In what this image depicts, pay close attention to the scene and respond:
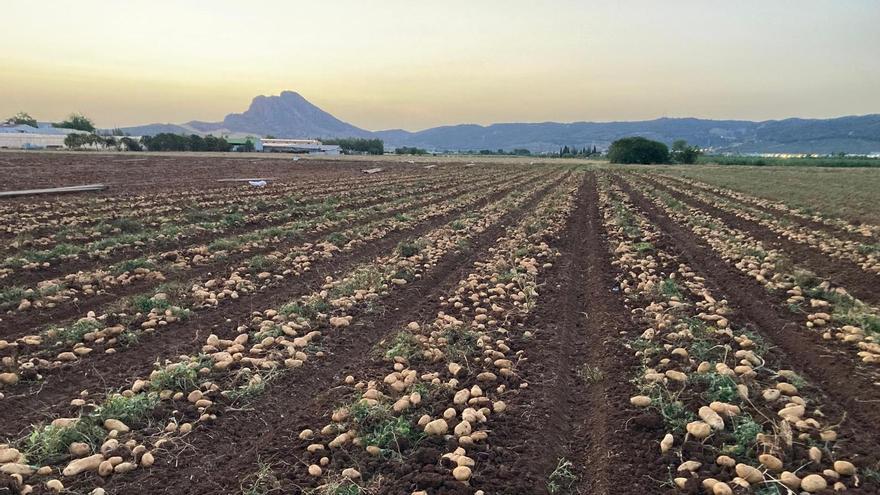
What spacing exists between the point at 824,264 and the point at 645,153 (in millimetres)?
96142

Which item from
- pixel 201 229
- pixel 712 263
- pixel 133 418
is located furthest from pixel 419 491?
pixel 201 229

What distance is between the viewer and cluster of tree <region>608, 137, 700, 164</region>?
98.9 metres

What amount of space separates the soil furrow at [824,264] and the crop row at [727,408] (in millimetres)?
3137

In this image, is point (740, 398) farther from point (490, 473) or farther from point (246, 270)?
point (246, 270)

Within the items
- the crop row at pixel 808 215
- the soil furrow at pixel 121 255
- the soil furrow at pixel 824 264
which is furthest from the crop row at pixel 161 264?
the crop row at pixel 808 215

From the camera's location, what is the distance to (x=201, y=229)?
1430 centimetres

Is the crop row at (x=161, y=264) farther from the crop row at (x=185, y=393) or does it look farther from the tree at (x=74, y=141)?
the tree at (x=74, y=141)

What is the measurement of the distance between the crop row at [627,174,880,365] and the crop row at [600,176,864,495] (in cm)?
108

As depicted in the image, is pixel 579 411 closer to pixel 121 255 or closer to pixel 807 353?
pixel 807 353

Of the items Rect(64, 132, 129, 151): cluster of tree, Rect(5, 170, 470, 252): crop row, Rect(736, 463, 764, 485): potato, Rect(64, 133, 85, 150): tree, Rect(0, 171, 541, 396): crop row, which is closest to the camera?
Rect(736, 463, 764, 485): potato

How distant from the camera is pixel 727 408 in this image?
453 cm

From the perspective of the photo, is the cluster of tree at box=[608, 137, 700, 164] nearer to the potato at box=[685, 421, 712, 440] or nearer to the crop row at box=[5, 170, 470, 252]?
the crop row at box=[5, 170, 470, 252]

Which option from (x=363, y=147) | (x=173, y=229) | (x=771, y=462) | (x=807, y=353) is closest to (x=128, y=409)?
(x=771, y=462)

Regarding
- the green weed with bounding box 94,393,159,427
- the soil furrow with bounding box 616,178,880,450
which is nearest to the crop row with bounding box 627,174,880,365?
the soil furrow with bounding box 616,178,880,450
